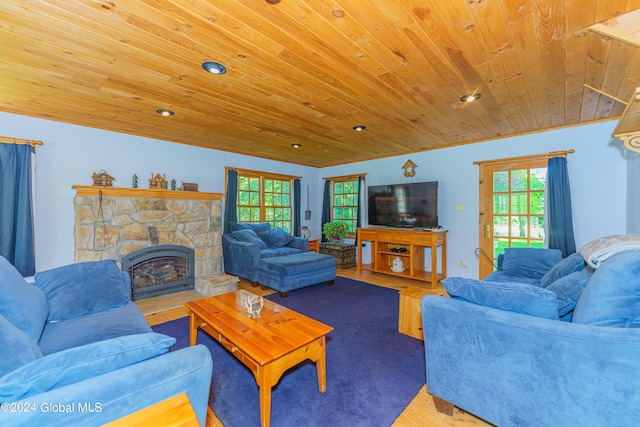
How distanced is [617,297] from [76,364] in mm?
2098

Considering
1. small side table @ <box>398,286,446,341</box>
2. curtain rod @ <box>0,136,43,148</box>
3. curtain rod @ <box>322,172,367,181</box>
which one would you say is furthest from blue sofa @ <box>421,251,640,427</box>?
curtain rod @ <box>0,136,43,148</box>

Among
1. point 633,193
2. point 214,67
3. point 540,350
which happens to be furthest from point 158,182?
point 633,193

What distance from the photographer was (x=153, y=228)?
377 cm

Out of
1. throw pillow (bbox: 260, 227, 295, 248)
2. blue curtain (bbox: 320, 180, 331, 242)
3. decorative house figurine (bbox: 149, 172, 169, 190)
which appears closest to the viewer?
decorative house figurine (bbox: 149, 172, 169, 190)

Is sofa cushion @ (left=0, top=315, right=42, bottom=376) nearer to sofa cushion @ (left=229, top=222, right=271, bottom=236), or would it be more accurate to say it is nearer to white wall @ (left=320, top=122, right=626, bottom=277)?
sofa cushion @ (left=229, top=222, right=271, bottom=236)

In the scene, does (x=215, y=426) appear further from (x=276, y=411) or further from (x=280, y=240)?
(x=280, y=240)

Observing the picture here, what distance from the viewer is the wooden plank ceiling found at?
4.74 ft

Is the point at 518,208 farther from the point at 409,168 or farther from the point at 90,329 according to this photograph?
the point at 90,329

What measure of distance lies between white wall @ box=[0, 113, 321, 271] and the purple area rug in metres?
1.87

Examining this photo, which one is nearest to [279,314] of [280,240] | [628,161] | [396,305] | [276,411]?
[276,411]

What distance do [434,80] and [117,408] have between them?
2.65m

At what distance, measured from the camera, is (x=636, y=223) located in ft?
8.72

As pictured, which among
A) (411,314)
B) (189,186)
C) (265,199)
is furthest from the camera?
(265,199)

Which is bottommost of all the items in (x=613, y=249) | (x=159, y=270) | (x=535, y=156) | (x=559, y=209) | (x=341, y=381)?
(x=341, y=381)
